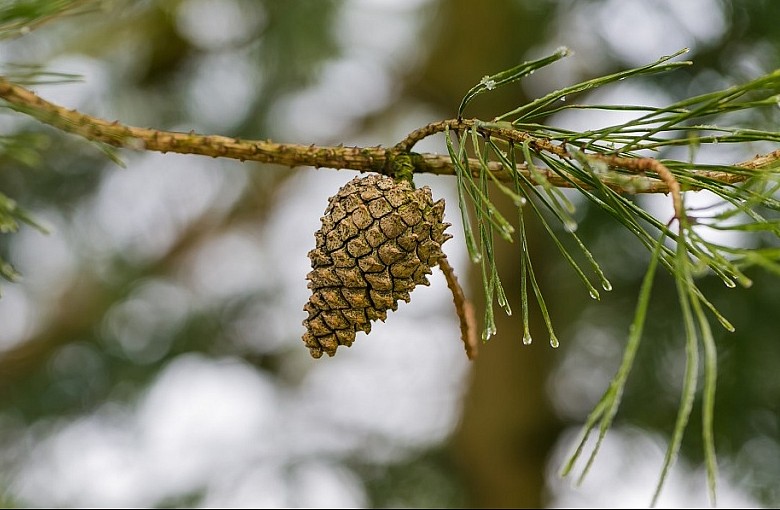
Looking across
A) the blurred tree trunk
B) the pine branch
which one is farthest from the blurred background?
the pine branch

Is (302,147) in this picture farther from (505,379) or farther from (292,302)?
(292,302)

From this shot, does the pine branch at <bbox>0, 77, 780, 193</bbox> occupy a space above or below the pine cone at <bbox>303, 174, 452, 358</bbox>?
above

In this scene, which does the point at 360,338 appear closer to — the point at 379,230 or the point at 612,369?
the point at 612,369

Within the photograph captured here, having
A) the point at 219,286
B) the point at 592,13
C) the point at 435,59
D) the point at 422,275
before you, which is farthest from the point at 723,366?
the point at 219,286

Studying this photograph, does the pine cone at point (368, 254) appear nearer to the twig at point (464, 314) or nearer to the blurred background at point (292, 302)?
the twig at point (464, 314)

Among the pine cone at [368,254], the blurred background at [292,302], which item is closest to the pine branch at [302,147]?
the pine cone at [368,254]

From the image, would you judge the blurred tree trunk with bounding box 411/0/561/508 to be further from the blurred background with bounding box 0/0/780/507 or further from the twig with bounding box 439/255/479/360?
the twig with bounding box 439/255/479/360
